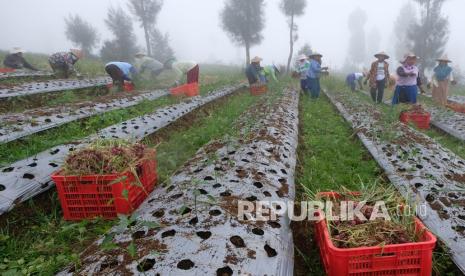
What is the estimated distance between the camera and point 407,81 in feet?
25.0

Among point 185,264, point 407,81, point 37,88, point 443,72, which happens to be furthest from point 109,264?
point 443,72

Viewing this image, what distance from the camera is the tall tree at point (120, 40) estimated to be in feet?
81.4

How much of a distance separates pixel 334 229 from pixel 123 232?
4.39ft

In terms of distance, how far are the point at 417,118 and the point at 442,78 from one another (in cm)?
441

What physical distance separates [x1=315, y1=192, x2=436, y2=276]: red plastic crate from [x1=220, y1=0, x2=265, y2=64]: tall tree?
25980 mm

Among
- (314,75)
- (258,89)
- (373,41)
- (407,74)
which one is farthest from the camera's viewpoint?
(373,41)

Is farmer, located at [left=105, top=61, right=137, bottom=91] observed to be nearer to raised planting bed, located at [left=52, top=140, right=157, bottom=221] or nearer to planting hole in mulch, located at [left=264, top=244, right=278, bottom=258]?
raised planting bed, located at [left=52, top=140, right=157, bottom=221]

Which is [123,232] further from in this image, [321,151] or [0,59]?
[0,59]

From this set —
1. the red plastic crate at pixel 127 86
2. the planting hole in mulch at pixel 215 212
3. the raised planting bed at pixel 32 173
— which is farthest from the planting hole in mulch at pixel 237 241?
the red plastic crate at pixel 127 86

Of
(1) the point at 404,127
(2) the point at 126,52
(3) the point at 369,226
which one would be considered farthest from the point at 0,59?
(3) the point at 369,226

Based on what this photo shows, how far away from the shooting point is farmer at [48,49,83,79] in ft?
35.7

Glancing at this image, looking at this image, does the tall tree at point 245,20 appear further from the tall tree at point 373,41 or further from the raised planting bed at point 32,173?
the tall tree at point 373,41

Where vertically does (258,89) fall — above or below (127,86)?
below

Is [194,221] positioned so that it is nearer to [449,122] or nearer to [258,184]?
[258,184]
